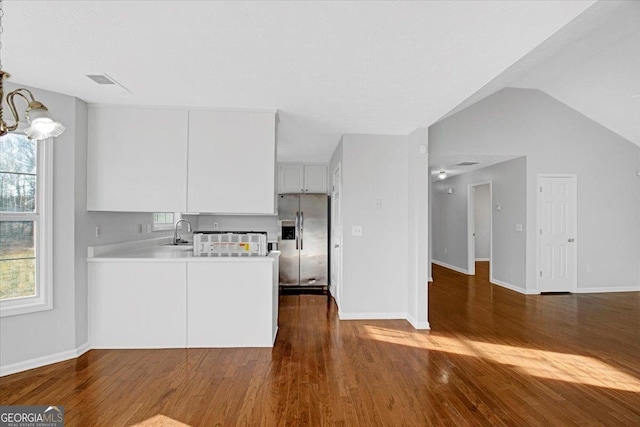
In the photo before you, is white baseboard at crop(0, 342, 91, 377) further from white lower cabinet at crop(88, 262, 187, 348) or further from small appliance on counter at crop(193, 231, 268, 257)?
small appliance on counter at crop(193, 231, 268, 257)

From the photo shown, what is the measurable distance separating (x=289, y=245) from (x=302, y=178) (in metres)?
1.42

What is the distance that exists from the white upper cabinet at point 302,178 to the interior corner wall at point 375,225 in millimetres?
2178

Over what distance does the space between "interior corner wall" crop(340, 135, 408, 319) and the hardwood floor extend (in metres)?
0.34

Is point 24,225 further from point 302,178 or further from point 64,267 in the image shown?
point 302,178

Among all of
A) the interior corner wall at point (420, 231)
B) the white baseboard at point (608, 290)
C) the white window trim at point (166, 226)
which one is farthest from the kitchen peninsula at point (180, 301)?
the white baseboard at point (608, 290)

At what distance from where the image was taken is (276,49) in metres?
2.11

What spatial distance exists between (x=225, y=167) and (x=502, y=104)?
15.7 feet

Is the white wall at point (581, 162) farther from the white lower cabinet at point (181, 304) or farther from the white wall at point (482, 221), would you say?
the white wall at point (482, 221)

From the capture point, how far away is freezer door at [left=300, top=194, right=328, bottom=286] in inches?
224

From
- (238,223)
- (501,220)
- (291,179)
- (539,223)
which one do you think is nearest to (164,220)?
(238,223)

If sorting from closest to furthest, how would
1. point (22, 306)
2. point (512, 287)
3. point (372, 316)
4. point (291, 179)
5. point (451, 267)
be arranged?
point (22, 306), point (372, 316), point (512, 287), point (291, 179), point (451, 267)

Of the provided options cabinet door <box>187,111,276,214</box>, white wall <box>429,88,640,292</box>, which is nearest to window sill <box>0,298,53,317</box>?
cabinet door <box>187,111,276,214</box>

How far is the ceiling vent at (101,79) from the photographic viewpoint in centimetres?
251

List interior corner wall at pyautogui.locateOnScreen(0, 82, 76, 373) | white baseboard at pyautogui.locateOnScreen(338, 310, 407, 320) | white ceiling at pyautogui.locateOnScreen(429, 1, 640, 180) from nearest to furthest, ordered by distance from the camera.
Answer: white ceiling at pyautogui.locateOnScreen(429, 1, 640, 180) → interior corner wall at pyautogui.locateOnScreen(0, 82, 76, 373) → white baseboard at pyautogui.locateOnScreen(338, 310, 407, 320)
